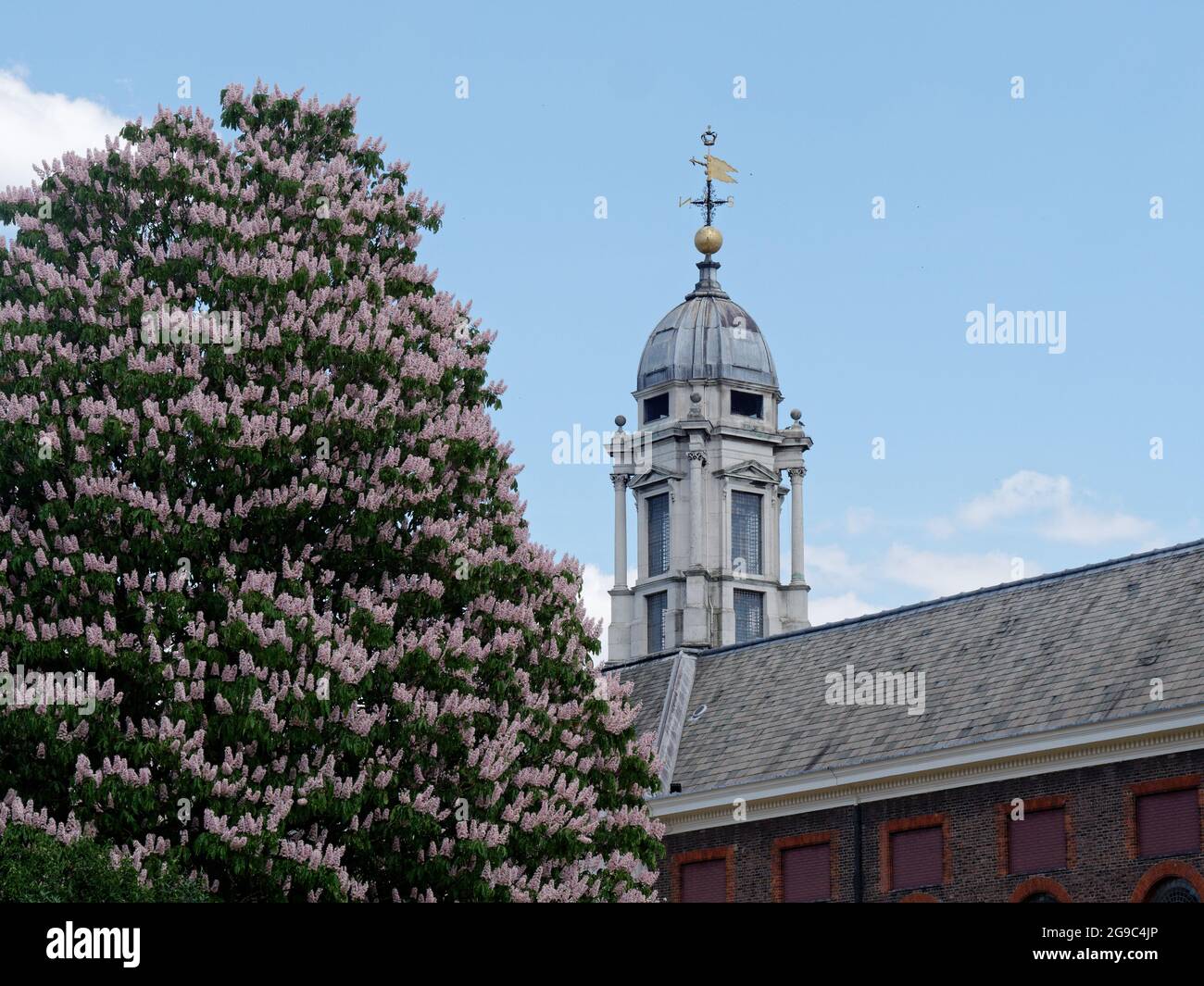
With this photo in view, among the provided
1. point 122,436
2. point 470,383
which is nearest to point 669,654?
point 470,383

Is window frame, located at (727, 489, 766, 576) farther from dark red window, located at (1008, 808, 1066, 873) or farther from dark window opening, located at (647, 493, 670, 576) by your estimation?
dark red window, located at (1008, 808, 1066, 873)

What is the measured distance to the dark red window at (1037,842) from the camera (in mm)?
53906

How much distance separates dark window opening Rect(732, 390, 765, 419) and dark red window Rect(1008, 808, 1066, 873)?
58.4 m

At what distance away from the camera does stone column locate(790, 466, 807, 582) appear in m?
112

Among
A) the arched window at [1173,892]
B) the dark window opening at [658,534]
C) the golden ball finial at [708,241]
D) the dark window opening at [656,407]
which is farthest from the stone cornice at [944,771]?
the golden ball finial at [708,241]

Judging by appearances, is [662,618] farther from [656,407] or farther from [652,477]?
[656,407]

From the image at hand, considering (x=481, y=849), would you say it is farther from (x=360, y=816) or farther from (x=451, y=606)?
(x=451, y=606)

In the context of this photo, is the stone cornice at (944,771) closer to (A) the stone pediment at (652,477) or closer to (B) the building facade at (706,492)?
(B) the building facade at (706,492)

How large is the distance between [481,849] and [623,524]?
80.2m

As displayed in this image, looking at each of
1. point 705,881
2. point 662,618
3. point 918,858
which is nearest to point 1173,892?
point 918,858

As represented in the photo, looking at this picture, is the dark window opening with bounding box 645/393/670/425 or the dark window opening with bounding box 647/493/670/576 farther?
the dark window opening with bounding box 645/393/670/425

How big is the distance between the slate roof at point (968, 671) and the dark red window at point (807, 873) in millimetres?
2029

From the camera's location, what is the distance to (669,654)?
72.1 metres

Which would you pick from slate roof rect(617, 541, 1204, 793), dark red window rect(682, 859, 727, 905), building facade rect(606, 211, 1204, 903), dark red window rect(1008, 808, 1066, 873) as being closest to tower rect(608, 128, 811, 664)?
building facade rect(606, 211, 1204, 903)
